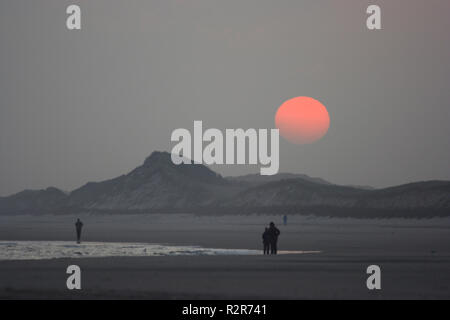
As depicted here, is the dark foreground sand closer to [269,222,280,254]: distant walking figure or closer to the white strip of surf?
[269,222,280,254]: distant walking figure

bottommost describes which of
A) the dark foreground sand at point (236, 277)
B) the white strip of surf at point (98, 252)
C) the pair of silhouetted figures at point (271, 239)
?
the dark foreground sand at point (236, 277)

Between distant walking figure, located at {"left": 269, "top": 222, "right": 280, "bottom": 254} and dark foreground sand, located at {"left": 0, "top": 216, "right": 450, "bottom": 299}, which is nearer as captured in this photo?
dark foreground sand, located at {"left": 0, "top": 216, "right": 450, "bottom": 299}

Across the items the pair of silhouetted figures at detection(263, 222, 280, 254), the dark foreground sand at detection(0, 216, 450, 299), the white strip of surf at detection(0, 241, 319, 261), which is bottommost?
the dark foreground sand at detection(0, 216, 450, 299)

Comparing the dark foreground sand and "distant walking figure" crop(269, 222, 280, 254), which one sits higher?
"distant walking figure" crop(269, 222, 280, 254)

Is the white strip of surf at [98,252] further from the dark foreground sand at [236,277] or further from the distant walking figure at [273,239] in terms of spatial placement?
the dark foreground sand at [236,277]

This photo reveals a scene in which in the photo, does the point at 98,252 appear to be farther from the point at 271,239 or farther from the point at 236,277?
the point at 236,277

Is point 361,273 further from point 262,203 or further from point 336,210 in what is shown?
point 262,203

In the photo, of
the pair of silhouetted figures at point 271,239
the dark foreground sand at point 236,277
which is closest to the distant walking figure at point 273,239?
the pair of silhouetted figures at point 271,239

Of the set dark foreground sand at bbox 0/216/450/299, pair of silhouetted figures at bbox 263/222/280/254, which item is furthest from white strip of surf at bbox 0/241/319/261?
dark foreground sand at bbox 0/216/450/299

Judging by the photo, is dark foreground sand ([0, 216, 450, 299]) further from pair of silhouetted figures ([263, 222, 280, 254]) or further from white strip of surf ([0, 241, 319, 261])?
white strip of surf ([0, 241, 319, 261])

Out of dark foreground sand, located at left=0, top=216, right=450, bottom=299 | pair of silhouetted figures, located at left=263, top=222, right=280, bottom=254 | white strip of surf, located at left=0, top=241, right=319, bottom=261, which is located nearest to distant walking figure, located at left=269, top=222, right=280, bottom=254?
pair of silhouetted figures, located at left=263, top=222, right=280, bottom=254
